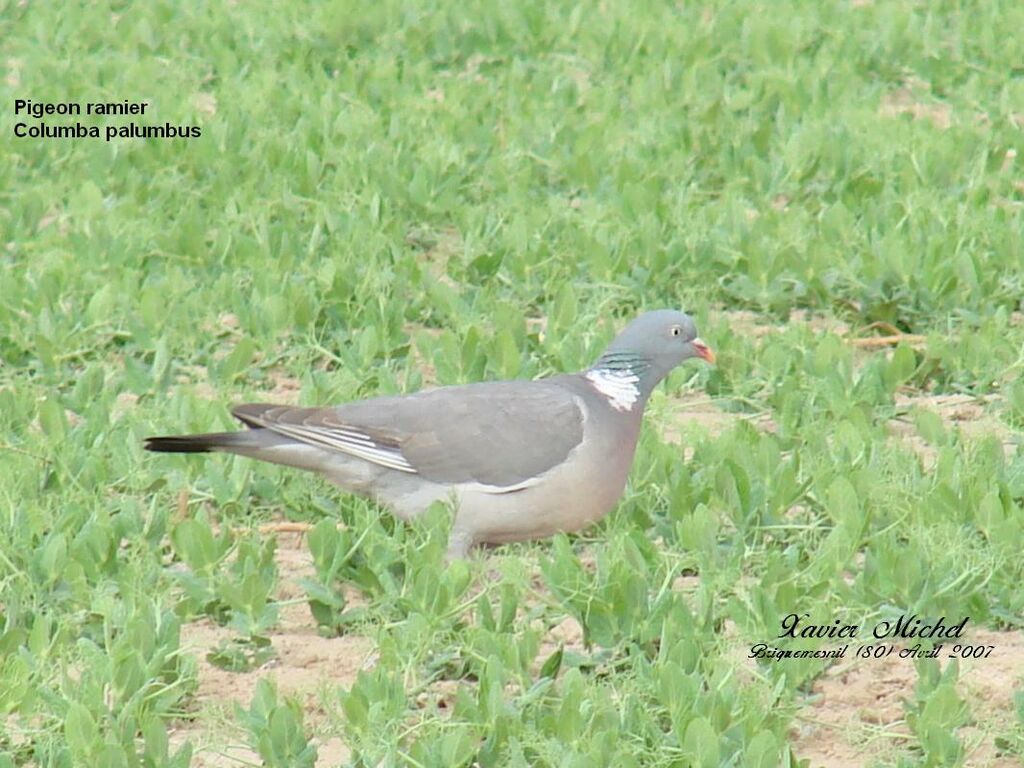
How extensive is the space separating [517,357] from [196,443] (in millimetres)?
1450

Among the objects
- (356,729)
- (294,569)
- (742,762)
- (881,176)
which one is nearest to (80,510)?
(294,569)

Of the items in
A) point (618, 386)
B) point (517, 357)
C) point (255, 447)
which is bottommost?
point (517, 357)

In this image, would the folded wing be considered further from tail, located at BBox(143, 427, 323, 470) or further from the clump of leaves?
the clump of leaves

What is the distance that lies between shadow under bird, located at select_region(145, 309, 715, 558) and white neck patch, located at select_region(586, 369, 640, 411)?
0.01 m

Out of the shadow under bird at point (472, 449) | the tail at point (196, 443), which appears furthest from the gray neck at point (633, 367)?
the tail at point (196, 443)

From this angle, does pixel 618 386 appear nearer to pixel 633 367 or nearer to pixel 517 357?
pixel 633 367

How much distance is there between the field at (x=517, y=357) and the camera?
14.2 feet

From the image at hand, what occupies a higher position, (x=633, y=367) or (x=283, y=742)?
(x=633, y=367)

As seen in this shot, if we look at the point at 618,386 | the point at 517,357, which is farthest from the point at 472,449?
the point at 517,357

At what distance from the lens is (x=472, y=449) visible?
527 cm

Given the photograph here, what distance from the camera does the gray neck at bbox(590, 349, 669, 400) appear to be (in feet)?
18.2
